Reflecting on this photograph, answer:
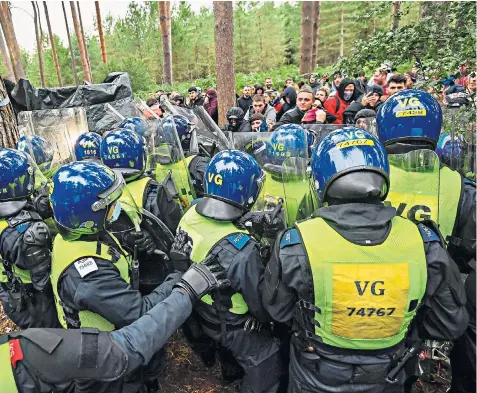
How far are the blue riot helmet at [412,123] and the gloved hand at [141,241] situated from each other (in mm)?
1966

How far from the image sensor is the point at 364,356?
1950mm

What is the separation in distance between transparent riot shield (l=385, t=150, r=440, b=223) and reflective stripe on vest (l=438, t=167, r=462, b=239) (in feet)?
0.20

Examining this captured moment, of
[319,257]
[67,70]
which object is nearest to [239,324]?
[319,257]

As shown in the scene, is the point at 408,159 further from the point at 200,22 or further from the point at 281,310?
the point at 200,22

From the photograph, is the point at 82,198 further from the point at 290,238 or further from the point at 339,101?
the point at 339,101

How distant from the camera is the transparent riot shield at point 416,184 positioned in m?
2.43

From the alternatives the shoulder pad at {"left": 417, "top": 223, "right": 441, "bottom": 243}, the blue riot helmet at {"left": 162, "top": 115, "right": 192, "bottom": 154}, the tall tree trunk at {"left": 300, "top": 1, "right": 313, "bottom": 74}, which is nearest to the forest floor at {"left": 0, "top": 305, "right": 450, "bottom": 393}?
the shoulder pad at {"left": 417, "top": 223, "right": 441, "bottom": 243}

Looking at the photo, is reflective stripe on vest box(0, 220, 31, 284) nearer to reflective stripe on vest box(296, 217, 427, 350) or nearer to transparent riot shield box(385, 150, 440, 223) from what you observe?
reflective stripe on vest box(296, 217, 427, 350)

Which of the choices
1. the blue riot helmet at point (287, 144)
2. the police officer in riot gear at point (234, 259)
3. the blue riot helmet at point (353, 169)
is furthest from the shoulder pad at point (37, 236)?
the blue riot helmet at point (287, 144)

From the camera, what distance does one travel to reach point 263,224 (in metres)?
2.81

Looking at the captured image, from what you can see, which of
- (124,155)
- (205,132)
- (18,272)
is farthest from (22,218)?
(205,132)

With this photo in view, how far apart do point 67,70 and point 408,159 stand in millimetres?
45422

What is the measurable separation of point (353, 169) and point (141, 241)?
5.83ft

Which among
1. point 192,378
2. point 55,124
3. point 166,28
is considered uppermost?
point 166,28
